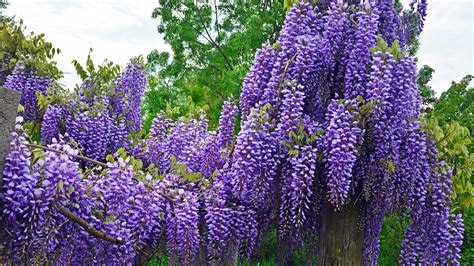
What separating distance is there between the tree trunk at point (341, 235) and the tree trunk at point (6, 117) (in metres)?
2.75

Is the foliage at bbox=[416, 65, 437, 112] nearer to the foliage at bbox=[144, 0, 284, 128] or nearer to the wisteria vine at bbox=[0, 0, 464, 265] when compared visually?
the foliage at bbox=[144, 0, 284, 128]

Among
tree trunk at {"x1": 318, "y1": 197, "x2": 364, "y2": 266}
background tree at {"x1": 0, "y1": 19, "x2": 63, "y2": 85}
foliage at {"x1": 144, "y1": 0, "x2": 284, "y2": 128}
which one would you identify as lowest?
tree trunk at {"x1": 318, "y1": 197, "x2": 364, "y2": 266}

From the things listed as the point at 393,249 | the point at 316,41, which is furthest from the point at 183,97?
the point at 316,41

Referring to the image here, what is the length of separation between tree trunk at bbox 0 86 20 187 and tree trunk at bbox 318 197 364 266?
2.75 m

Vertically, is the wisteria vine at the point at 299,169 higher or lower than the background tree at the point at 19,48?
lower

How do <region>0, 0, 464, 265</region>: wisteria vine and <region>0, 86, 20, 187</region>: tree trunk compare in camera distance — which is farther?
<region>0, 0, 464, 265</region>: wisteria vine

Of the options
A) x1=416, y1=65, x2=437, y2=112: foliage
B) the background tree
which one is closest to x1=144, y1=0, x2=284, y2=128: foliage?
x1=416, y1=65, x2=437, y2=112: foliage

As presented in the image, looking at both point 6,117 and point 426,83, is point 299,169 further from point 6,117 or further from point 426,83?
point 426,83

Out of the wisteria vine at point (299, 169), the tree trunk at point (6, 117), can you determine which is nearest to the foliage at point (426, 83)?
the wisteria vine at point (299, 169)

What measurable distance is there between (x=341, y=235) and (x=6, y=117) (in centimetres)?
294

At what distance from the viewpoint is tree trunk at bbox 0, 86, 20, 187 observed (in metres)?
3.28

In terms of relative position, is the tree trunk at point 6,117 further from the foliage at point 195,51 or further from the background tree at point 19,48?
the foliage at point 195,51

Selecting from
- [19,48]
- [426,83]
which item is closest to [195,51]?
[426,83]

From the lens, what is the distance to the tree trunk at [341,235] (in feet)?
16.3
